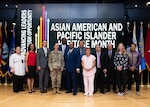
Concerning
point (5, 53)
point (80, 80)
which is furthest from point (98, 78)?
point (5, 53)

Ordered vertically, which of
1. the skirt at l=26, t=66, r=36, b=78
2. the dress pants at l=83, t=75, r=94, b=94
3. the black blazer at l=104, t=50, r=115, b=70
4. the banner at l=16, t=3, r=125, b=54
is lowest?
the dress pants at l=83, t=75, r=94, b=94

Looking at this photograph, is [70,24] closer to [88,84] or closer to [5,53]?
[88,84]

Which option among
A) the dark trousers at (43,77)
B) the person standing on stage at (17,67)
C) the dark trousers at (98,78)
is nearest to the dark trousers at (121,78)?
the dark trousers at (98,78)

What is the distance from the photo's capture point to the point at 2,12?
34.6ft

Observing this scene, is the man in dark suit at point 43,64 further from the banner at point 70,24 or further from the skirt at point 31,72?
the banner at point 70,24

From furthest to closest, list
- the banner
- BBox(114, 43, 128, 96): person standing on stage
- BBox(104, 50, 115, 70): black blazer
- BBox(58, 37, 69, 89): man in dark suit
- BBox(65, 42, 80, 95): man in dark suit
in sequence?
the banner, BBox(58, 37, 69, 89): man in dark suit, BBox(104, 50, 115, 70): black blazer, BBox(65, 42, 80, 95): man in dark suit, BBox(114, 43, 128, 96): person standing on stage

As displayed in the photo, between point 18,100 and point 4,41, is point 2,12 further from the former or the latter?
point 18,100

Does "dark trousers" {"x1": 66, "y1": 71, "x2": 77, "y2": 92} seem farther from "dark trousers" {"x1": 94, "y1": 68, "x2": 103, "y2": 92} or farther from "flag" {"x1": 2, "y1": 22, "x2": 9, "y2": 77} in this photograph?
"flag" {"x1": 2, "y1": 22, "x2": 9, "y2": 77}

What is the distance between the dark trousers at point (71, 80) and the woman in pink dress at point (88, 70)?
29 cm

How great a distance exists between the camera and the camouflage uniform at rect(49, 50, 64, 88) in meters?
7.36

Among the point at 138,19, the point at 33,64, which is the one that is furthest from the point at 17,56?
the point at 138,19

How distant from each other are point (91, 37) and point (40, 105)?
3706 mm

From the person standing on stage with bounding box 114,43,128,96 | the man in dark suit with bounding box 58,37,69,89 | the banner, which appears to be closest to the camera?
the person standing on stage with bounding box 114,43,128,96

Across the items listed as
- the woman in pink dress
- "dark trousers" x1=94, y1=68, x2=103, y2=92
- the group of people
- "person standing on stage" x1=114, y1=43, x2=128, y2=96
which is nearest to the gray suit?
the group of people
